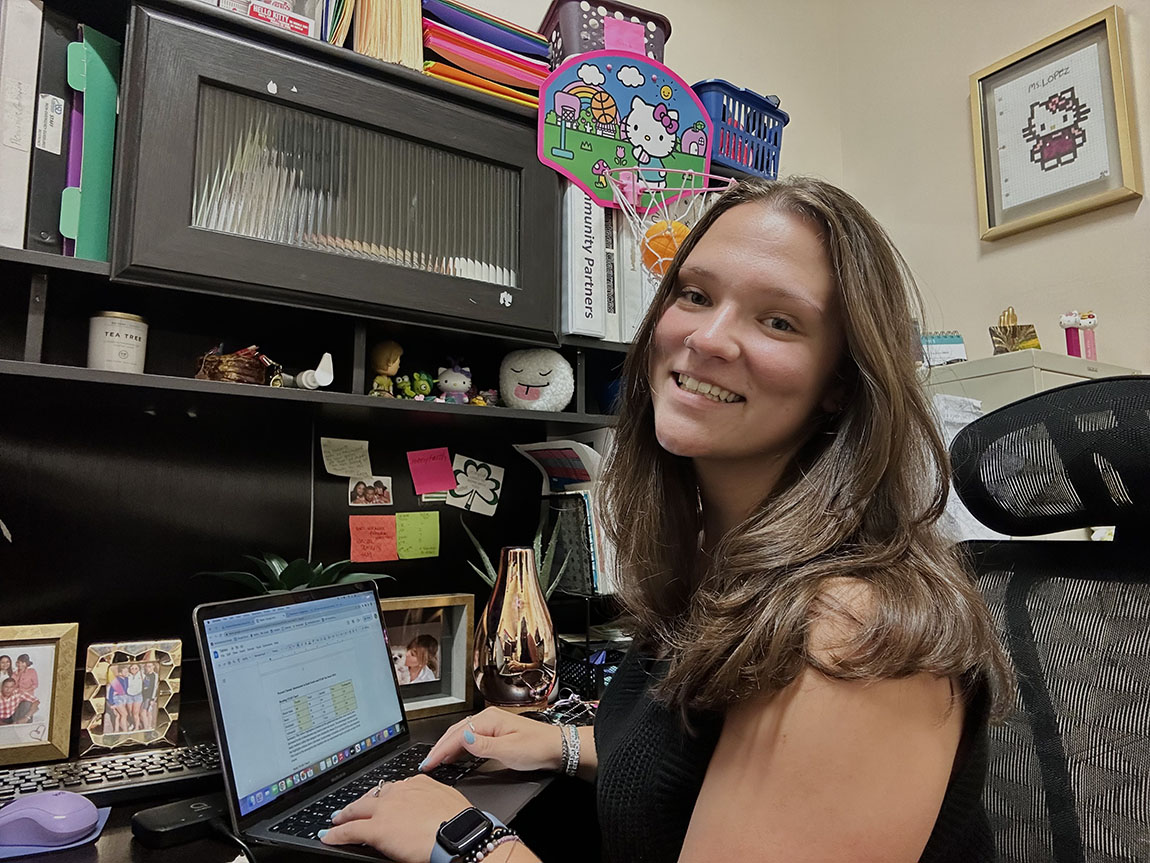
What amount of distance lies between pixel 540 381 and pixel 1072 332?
4.23 feet

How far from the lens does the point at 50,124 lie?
923 mm

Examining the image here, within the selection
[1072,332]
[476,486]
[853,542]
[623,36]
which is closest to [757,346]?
[853,542]

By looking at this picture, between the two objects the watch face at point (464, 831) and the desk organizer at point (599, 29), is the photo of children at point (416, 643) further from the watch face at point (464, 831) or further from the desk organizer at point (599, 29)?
the desk organizer at point (599, 29)

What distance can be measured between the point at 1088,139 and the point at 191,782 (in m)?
2.26

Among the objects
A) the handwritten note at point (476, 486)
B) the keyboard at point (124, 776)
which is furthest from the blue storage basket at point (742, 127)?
the keyboard at point (124, 776)

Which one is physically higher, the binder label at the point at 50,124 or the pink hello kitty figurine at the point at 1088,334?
the binder label at the point at 50,124

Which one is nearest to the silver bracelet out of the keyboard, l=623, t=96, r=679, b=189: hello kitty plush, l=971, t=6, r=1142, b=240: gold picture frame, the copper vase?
the copper vase

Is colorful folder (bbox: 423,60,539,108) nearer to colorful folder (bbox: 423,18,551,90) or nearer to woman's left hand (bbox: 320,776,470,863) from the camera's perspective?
colorful folder (bbox: 423,18,551,90)

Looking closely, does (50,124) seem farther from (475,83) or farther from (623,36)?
(623,36)

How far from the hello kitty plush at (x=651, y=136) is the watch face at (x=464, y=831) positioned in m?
1.15

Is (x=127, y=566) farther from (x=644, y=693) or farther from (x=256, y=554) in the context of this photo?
(x=644, y=693)

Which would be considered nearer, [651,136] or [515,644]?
[515,644]

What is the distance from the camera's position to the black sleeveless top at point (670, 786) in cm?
65

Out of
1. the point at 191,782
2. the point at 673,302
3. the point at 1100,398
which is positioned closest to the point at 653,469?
the point at 673,302
